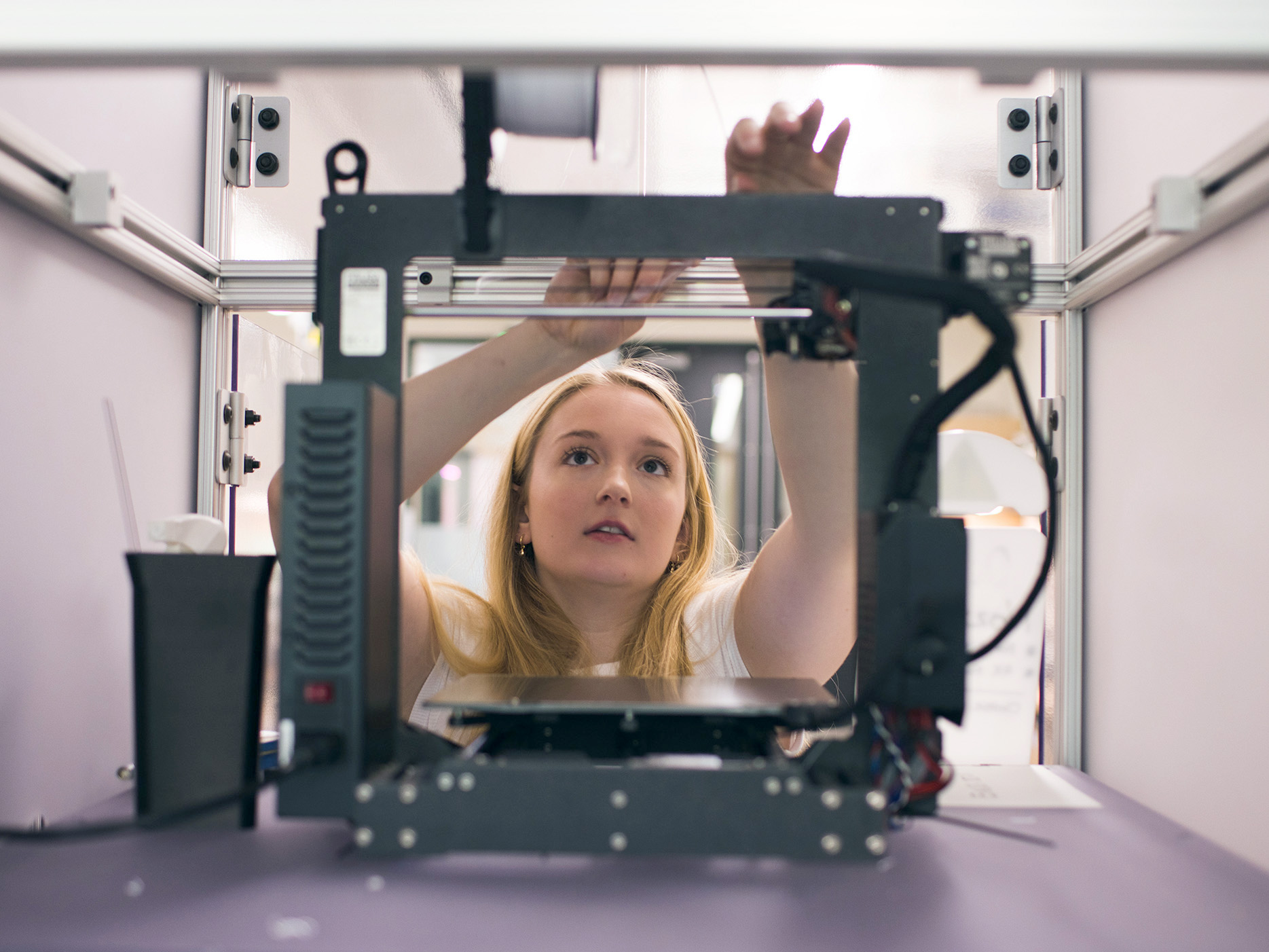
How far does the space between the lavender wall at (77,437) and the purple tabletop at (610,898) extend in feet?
0.63

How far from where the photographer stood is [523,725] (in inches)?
24.0

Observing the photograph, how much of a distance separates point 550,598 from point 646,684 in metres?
0.55

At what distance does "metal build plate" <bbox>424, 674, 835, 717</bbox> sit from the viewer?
21.3 inches

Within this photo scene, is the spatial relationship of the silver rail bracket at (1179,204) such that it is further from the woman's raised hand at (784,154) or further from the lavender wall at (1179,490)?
the woman's raised hand at (784,154)

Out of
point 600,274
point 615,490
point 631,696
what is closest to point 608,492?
point 615,490

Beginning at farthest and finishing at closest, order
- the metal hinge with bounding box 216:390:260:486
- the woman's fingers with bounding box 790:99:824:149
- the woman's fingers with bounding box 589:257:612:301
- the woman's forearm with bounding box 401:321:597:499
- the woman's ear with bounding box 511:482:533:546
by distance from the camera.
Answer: the woman's ear with bounding box 511:482:533:546, the metal hinge with bounding box 216:390:260:486, the woman's forearm with bounding box 401:321:597:499, the woman's fingers with bounding box 589:257:612:301, the woman's fingers with bounding box 790:99:824:149

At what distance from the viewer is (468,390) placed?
912 mm

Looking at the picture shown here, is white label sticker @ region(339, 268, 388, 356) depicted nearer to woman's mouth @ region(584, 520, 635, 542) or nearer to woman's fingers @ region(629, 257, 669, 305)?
woman's fingers @ region(629, 257, 669, 305)

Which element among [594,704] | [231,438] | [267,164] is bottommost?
[594,704]

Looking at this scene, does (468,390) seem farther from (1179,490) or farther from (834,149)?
(1179,490)

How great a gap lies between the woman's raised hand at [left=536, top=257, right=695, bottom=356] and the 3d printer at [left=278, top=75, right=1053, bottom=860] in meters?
0.11

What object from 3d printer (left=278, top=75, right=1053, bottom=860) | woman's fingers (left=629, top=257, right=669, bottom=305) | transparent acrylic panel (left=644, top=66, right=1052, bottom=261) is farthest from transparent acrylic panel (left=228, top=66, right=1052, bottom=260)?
3d printer (left=278, top=75, right=1053, bottom=860)

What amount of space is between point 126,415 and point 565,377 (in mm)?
628

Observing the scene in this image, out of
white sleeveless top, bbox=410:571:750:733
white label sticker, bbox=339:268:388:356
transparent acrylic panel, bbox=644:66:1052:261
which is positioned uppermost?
transparent acrylic panel, bbox=644:66:1052:261
